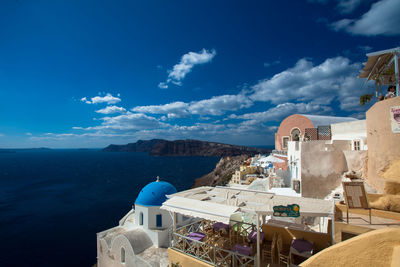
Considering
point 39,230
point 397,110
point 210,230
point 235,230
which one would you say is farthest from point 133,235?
point 39,230

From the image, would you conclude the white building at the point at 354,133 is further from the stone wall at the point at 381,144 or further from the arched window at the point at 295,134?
the arched window at the point at 295,134

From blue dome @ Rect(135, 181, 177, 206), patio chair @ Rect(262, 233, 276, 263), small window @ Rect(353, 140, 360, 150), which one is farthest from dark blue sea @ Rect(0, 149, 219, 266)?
small window @ Rect(353, 140, 360, 150)

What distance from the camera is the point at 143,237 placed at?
14.9 metres

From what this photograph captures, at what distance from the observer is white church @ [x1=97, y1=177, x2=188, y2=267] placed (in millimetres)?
13766

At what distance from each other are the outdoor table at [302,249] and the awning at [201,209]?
8.21 feet

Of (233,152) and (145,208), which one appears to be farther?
(233,152)

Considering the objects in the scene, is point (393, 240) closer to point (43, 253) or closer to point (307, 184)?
point (307, 184)

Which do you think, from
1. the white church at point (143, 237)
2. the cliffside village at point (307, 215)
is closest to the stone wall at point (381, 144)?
the cliffside village at point (307, 215)

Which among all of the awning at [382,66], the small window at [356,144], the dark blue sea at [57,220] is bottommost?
the dark blue sea at [57,220]

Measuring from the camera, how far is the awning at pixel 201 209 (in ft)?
23.0

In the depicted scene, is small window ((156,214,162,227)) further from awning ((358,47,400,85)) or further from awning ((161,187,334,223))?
awning ((358,47,400,85))

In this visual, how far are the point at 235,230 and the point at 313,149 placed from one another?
7.76m

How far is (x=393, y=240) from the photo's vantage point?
156 inches

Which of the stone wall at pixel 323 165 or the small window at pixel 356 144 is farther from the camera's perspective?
the small window at pixel 356 144
